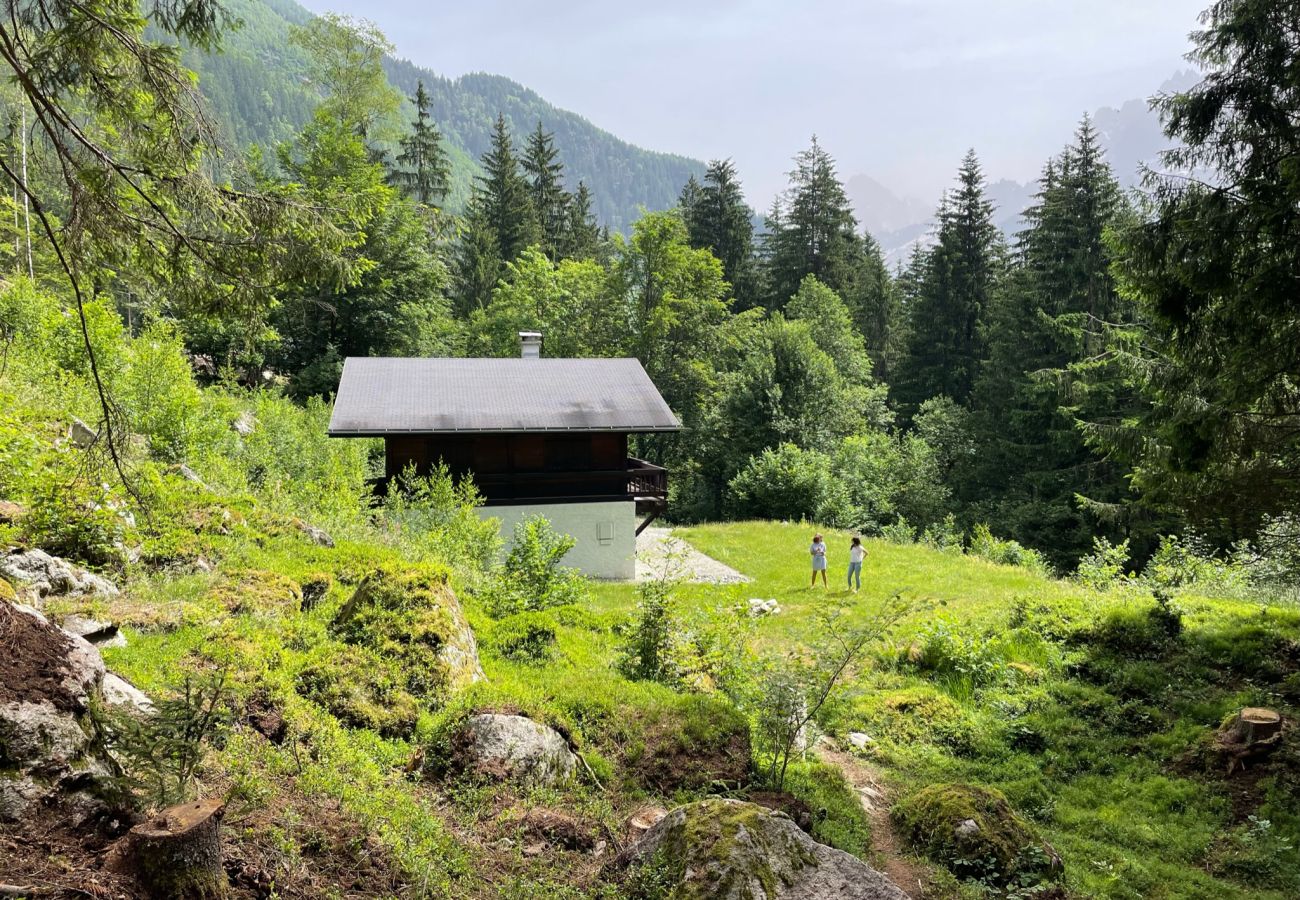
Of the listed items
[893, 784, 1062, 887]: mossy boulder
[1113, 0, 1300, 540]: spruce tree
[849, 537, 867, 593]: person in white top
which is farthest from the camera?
[849, 537, 867, 593]: person in white top

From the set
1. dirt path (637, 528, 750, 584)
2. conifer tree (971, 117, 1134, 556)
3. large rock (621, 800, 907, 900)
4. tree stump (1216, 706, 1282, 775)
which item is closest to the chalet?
dirt path (637, 528, 750, 584)

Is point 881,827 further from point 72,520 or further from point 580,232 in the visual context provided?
point 580,232

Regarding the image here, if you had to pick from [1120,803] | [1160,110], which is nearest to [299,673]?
[1120,803]

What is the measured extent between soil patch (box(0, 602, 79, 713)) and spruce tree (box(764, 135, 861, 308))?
49.2 metres

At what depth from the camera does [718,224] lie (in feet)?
162

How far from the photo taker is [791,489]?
1148 inches

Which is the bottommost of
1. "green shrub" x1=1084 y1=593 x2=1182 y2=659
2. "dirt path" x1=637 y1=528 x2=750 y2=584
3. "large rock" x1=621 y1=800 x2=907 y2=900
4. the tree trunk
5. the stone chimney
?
"dirt path" x1=637 y1=528 x2=750 y2=584

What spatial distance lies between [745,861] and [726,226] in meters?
48.8

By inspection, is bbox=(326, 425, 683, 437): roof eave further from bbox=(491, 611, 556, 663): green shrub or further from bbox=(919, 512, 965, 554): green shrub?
bbox=(491, 611, 556, 663): green shrub

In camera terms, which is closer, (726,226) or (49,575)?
(49,575)

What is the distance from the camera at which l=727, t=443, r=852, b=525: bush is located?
93.3ft

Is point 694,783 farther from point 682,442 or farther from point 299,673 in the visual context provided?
point 682,442

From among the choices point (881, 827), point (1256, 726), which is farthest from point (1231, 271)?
point (881, 827)

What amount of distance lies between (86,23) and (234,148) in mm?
1012
